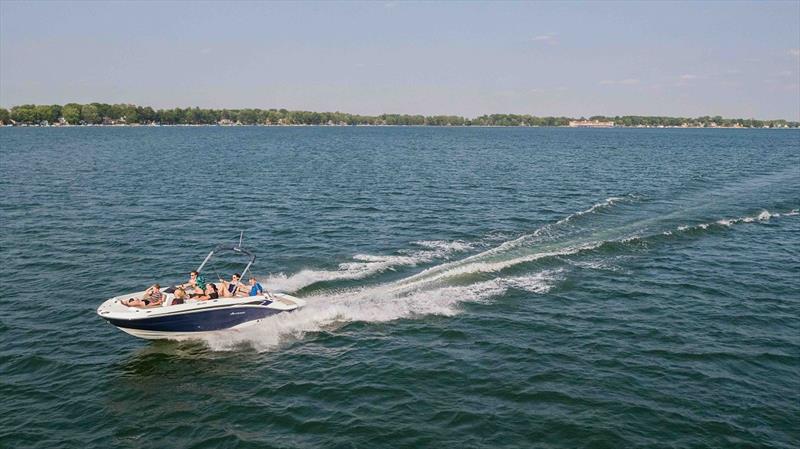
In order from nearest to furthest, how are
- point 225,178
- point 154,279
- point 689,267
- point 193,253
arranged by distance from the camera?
point 154,279 < point 689,267 < point 193,253 < point 225,178

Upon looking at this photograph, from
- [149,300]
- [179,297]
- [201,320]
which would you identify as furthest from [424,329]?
[149,300]

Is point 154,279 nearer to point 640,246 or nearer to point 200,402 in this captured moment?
point 200,402

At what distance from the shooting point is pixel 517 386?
19.9 meters

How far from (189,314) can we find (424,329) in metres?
9.21

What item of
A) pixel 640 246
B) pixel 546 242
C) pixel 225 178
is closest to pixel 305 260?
pixel 546 242

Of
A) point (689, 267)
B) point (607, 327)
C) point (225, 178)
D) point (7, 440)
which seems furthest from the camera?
point (225, 178)

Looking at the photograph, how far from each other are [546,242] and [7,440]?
28.9 meters

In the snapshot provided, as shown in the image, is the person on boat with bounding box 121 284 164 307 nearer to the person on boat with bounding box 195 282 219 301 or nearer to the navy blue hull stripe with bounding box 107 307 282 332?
the navy blue hull stripe with bounding box 107 307 282 332

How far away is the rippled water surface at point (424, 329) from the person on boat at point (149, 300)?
5.26ft

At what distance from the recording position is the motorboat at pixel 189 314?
74.4ft

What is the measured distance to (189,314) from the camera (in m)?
23.2

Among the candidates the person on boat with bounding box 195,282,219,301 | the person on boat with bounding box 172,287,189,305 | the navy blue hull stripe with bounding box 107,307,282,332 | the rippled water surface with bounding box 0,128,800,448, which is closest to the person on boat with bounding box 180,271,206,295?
the person on boat with bounding box 195,282,219,301

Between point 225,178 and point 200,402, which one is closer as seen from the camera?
point 200,402

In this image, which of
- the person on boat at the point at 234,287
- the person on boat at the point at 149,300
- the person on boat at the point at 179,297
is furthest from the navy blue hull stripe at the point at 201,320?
the person on boat at the point at 234,287
